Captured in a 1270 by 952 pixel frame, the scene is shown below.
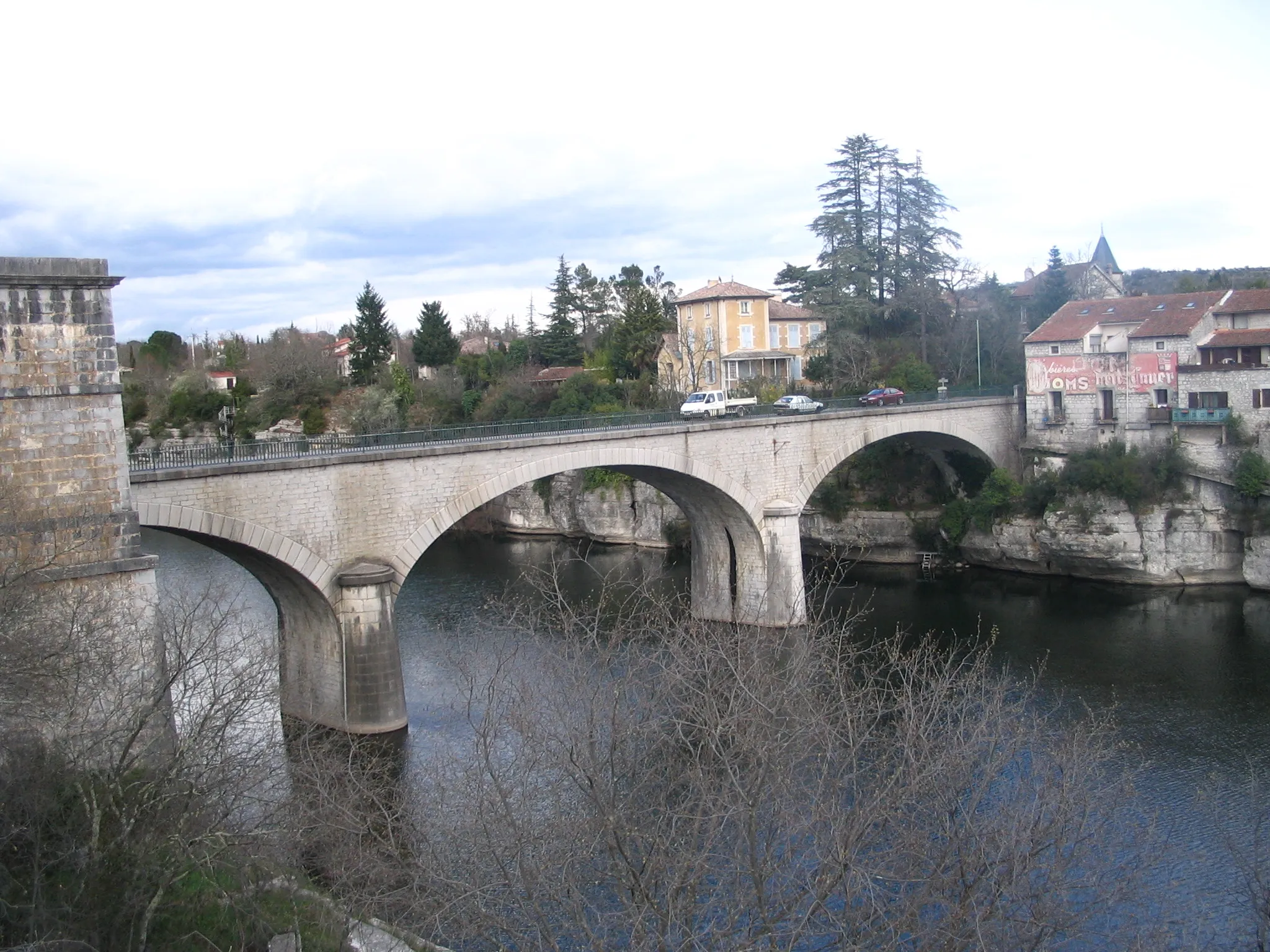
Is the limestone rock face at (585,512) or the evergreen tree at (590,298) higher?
the evergreen tree at (590,298)

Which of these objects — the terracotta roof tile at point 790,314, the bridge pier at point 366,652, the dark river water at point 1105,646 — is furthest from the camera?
the terracotta roof tile at point 790,314

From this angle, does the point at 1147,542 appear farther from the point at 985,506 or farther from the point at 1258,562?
the point at 985,506

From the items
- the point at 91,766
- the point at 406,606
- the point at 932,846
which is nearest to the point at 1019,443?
the point at 406,606

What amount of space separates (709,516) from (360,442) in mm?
12985

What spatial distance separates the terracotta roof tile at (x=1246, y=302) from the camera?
3891 cm

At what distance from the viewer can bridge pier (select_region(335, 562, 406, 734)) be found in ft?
A: 79.9

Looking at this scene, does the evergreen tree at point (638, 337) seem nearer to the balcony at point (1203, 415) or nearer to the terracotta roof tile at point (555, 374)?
the terracotta roof tile at point (555, 374)

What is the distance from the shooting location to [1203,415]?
3841cm

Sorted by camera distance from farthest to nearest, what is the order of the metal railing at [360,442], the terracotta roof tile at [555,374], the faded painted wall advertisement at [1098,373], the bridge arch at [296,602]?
the terracotta roof tile at [555,374] → the faded painted wall advertisement at [1098,373] → the metal railing at [360,442] → the bridge arch at [296,602]

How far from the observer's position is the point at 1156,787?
67.4 ft

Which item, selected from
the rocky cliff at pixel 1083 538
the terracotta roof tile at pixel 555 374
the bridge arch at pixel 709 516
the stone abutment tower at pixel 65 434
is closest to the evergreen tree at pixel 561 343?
the terracotta roof tile at pixel 555 374

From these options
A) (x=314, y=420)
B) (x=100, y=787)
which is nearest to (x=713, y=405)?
(x=100, y=787)

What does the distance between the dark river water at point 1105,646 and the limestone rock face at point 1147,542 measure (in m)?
0.60

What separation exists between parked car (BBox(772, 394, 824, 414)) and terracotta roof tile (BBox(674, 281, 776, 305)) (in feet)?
56.3
